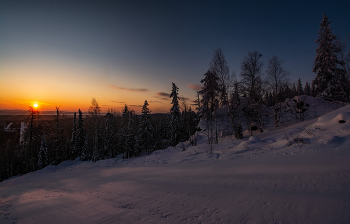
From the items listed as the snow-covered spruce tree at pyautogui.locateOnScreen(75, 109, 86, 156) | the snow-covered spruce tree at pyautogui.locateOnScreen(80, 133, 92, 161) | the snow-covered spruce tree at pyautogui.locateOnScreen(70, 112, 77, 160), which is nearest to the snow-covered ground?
the snow-covered spruce tree at pyautogui.locateOnScreen(80, 133, 92, 161)

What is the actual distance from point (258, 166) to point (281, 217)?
3589mm

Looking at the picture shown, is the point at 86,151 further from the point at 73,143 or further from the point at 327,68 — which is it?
the point at 327,68

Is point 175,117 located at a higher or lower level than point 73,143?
higher

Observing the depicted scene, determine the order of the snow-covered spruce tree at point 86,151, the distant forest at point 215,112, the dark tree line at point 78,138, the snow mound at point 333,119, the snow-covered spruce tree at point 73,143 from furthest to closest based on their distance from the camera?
the snow-covered spruce tree at point 73,143 < the snow-covered spruce tree at point 86,151 < the dark tree line at point 78,138 < the distant forest at point 215,112 < the snow mound at point 333,119

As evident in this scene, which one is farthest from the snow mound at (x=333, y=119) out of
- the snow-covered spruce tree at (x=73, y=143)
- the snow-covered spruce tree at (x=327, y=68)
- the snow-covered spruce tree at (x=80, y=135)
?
the snow-covered spruce tree at (x=73, y=143)

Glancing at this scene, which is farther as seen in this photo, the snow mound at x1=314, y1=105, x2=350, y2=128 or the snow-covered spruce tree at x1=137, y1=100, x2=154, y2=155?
the snow-covered spruce tree at x1=137, y1=100, x2=154, y2=155

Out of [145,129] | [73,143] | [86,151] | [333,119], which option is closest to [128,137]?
[145,129]

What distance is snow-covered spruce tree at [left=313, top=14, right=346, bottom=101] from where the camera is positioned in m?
21.4

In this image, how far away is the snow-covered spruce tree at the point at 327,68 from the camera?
70.1 ft

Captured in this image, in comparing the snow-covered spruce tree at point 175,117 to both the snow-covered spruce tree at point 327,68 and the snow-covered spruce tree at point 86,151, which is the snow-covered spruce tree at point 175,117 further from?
the snow-covered spruce tree at point 327,68

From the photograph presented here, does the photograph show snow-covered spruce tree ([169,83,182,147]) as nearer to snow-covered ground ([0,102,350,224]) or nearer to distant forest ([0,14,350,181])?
distant forest ([0,14,350,181])

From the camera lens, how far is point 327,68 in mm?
22078

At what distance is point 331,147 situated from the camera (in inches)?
262

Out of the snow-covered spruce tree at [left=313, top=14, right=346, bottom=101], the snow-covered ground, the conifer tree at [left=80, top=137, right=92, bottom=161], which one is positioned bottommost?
the conifer tree at [left=80, top=137, right=92, bottom=161]
